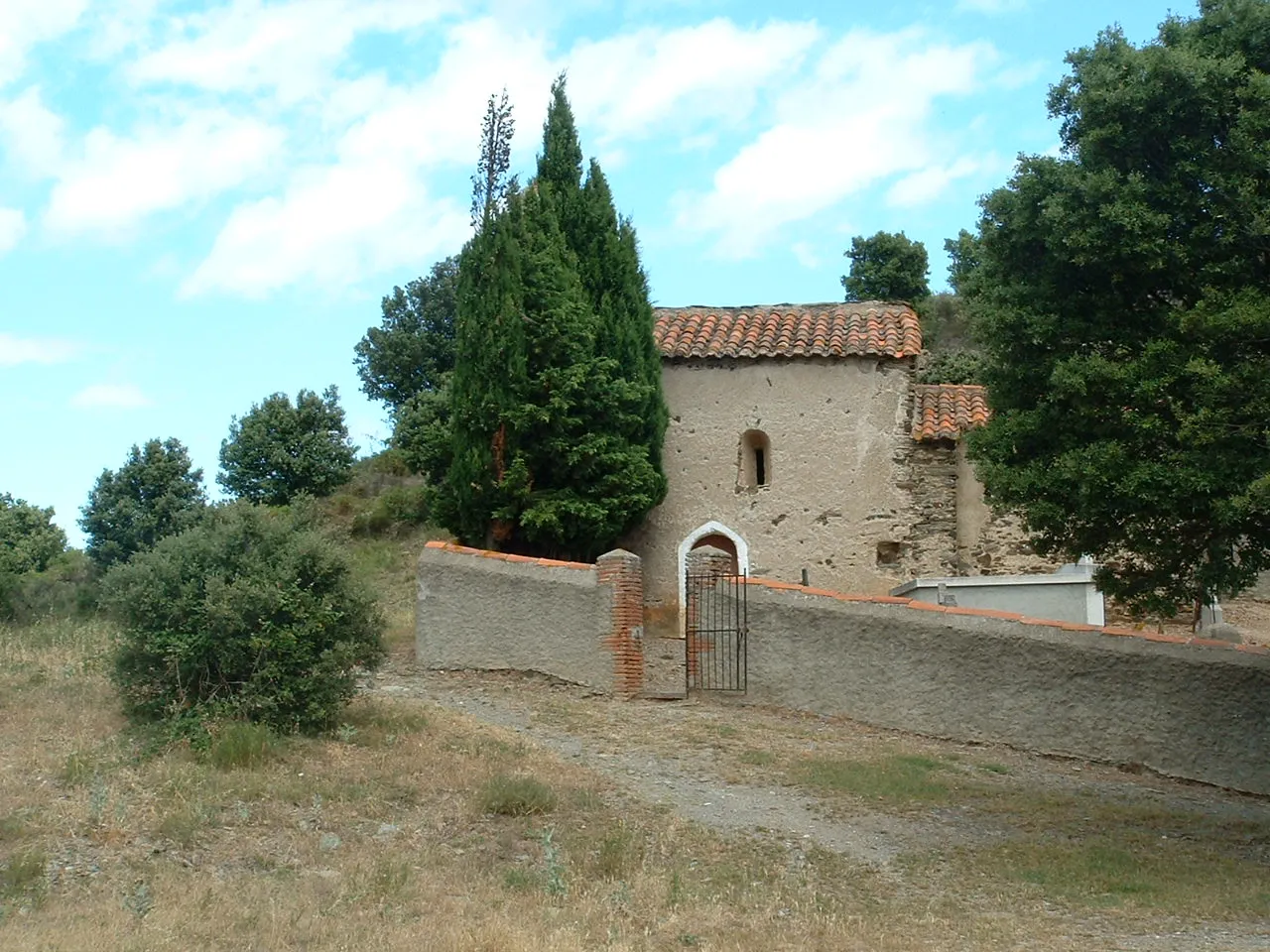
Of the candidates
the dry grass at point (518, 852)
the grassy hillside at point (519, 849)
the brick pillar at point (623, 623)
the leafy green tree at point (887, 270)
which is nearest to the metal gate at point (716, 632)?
the brick pillar at point (623, 623)

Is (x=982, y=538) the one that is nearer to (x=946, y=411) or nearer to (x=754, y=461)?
(x=946, y=411)

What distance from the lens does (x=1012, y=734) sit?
15031 millimetres

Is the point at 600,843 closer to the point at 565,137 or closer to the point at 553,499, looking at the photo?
the point at 553,499

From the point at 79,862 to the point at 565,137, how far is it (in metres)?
15.9

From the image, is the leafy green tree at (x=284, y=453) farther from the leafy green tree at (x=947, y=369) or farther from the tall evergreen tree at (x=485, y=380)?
the leafy green tree at (x=947, y=369)

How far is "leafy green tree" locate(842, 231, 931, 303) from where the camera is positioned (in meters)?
43.0

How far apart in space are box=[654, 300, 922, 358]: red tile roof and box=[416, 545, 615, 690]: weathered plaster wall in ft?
21.1

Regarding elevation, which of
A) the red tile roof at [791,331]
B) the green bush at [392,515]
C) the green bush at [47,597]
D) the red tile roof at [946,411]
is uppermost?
the red tile roof at [791,331]

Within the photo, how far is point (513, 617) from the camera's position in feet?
58.1

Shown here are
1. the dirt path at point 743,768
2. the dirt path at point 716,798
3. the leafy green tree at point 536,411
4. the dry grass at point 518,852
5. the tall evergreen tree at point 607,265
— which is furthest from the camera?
the tall evergreen tree at point 607,265

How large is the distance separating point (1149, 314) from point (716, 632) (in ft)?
22.8

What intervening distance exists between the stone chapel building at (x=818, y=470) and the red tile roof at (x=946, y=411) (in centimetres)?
4

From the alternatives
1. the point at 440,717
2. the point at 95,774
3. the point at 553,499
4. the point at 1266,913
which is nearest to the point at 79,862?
the point at 95,774

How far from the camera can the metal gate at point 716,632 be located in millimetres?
16734
